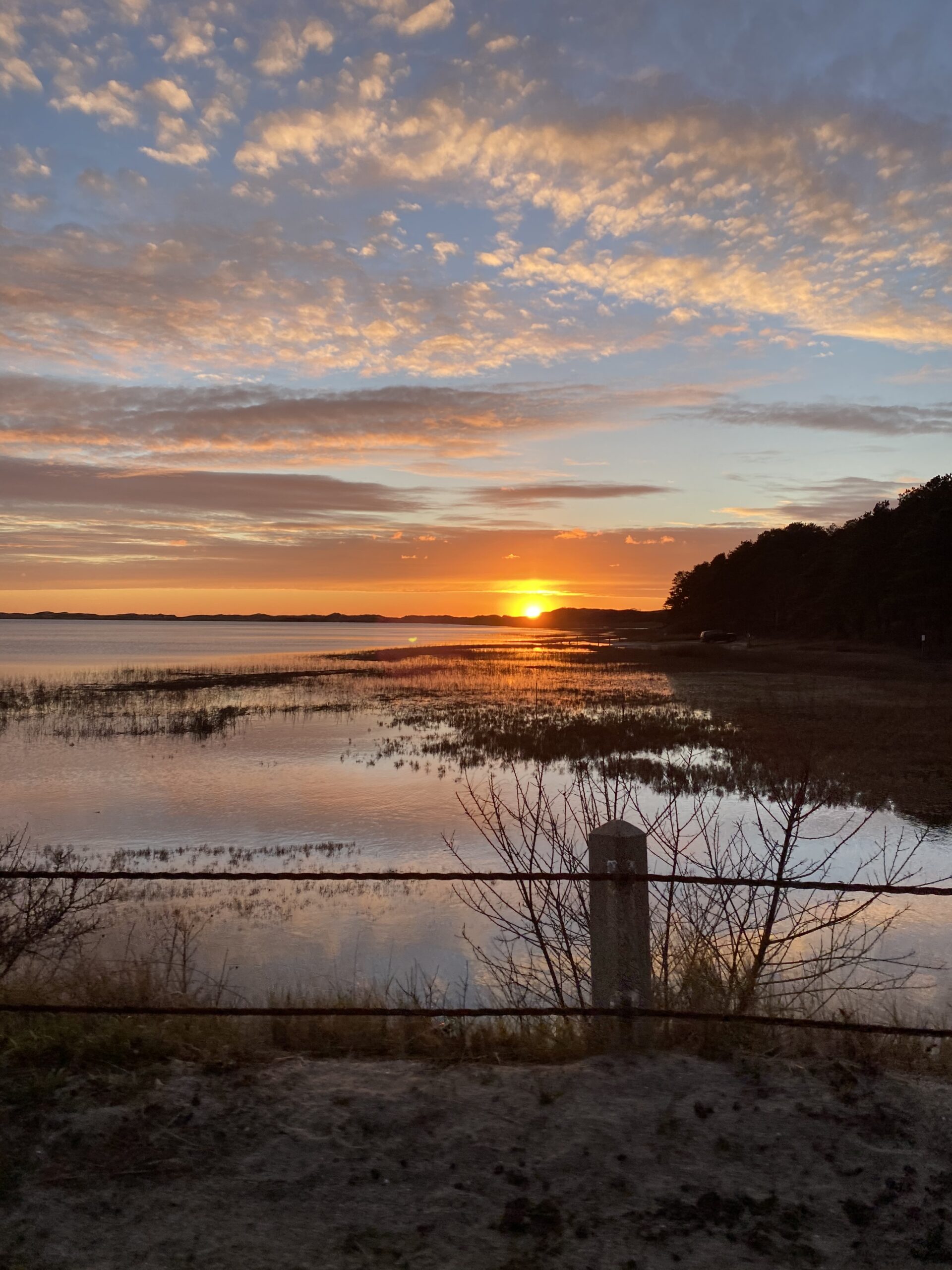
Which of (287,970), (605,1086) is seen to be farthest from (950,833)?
(605,1086)

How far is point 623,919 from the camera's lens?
4285 millimetres

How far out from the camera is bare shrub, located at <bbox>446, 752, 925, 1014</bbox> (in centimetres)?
556

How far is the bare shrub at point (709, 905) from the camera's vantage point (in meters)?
5.56

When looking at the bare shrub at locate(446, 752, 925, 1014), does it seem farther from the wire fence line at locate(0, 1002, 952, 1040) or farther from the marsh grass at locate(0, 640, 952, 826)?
the marsh grass at locate(0, 640, 952, 826)

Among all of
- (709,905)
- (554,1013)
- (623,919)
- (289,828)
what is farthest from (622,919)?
(289,828)

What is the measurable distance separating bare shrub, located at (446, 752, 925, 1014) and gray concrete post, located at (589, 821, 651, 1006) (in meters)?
0.43

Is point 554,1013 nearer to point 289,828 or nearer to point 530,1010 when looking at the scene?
point 530,1010

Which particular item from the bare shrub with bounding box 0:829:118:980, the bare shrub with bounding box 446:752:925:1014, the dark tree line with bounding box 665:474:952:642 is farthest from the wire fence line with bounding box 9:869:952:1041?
the dark tree line with bounding box 665:474:952:642

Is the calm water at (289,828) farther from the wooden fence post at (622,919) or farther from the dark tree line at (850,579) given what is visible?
the dark tree line at (850,579)

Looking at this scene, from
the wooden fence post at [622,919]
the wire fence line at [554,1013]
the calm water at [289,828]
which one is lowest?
the calm water at [289,828]

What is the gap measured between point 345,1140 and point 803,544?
11551 cm

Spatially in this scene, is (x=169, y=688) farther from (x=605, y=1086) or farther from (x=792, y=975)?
(x=605, y=1086)

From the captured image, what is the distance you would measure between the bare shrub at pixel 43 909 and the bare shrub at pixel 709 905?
128 inches

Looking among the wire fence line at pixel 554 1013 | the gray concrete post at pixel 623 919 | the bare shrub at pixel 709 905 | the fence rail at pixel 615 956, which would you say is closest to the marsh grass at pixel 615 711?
the bare shrub at pixel 709 905
